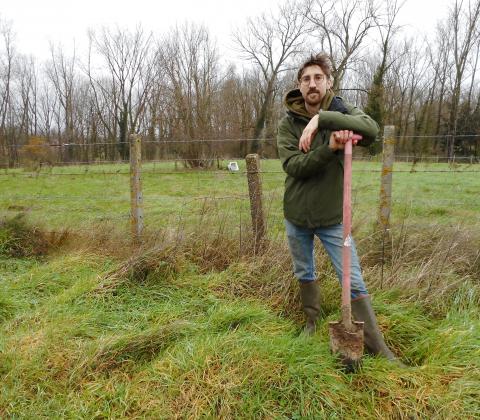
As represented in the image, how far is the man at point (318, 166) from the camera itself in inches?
91.2

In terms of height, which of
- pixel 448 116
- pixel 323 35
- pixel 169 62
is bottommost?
pixel 448 116

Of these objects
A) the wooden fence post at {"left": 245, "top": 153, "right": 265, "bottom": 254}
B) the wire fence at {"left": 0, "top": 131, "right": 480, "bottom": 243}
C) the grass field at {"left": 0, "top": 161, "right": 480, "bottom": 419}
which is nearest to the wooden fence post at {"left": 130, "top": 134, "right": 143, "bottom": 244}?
the grass field at {"left": 0, "top": 161, "right": 480, "bottom": 419}

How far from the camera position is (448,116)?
3625 centimetres

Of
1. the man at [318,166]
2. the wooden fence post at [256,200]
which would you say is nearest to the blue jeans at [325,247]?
the man at [318,166]

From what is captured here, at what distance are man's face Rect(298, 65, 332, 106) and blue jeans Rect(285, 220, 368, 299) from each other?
34.5 inches

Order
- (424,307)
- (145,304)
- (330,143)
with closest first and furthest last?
(330,143) < (424,307) < (145,304)

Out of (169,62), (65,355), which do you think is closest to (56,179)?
(65,355)

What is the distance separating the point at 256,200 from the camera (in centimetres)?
401

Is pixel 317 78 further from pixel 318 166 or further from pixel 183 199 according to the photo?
pixel 183 199

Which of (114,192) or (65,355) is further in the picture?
(114,192)

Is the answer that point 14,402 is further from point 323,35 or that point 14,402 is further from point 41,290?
point 323,35

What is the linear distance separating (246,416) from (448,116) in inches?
1624

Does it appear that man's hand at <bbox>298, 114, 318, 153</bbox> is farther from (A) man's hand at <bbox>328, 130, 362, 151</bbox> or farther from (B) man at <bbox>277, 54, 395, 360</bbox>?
(A) man's hand at <bbox>328, 130, 362, 151</bbox>

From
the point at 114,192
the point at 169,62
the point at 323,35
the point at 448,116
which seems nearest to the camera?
the point at 114,192
